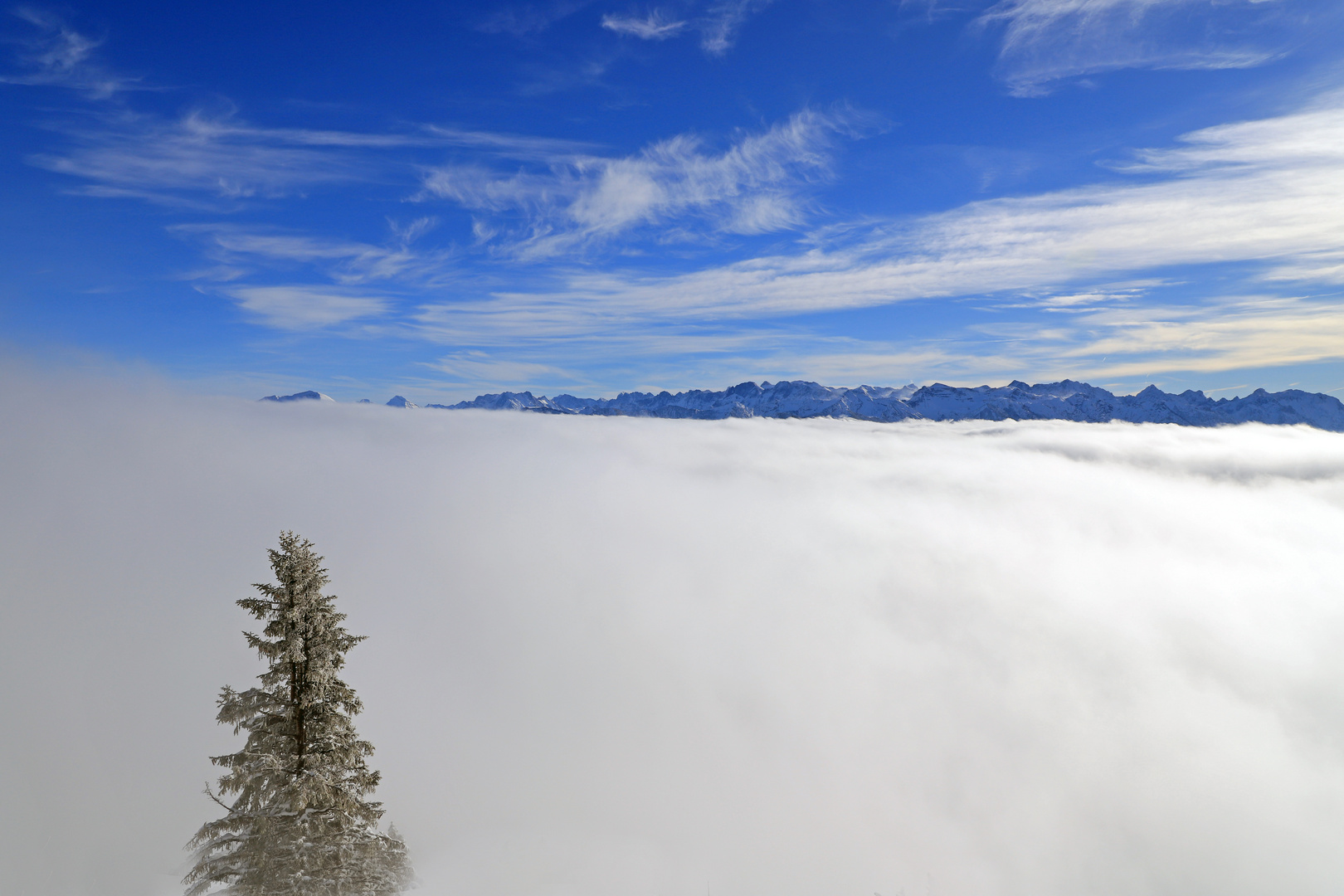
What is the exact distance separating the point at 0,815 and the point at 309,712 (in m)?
251

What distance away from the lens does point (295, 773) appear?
50.3 ft

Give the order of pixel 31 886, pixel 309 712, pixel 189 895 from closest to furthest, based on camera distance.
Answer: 1. pixel 189 895
2. pixel 309 712
3. pixel 31 886

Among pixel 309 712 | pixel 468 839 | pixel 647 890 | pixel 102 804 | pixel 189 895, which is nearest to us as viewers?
pixel 189 895

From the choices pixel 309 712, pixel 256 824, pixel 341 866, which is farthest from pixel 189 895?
pixel 309 712

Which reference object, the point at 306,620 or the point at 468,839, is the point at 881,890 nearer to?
the point at 468,839

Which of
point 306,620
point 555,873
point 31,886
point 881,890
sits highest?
point 306,620

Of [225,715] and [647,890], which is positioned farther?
[647,890]

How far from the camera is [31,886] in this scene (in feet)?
352

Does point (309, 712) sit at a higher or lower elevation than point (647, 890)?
higher

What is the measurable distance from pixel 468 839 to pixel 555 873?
53.3 metres

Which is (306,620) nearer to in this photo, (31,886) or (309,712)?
(309,712)

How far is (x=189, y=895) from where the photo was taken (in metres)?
14.5

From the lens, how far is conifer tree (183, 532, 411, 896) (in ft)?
48.6

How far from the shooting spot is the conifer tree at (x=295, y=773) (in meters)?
14.8
